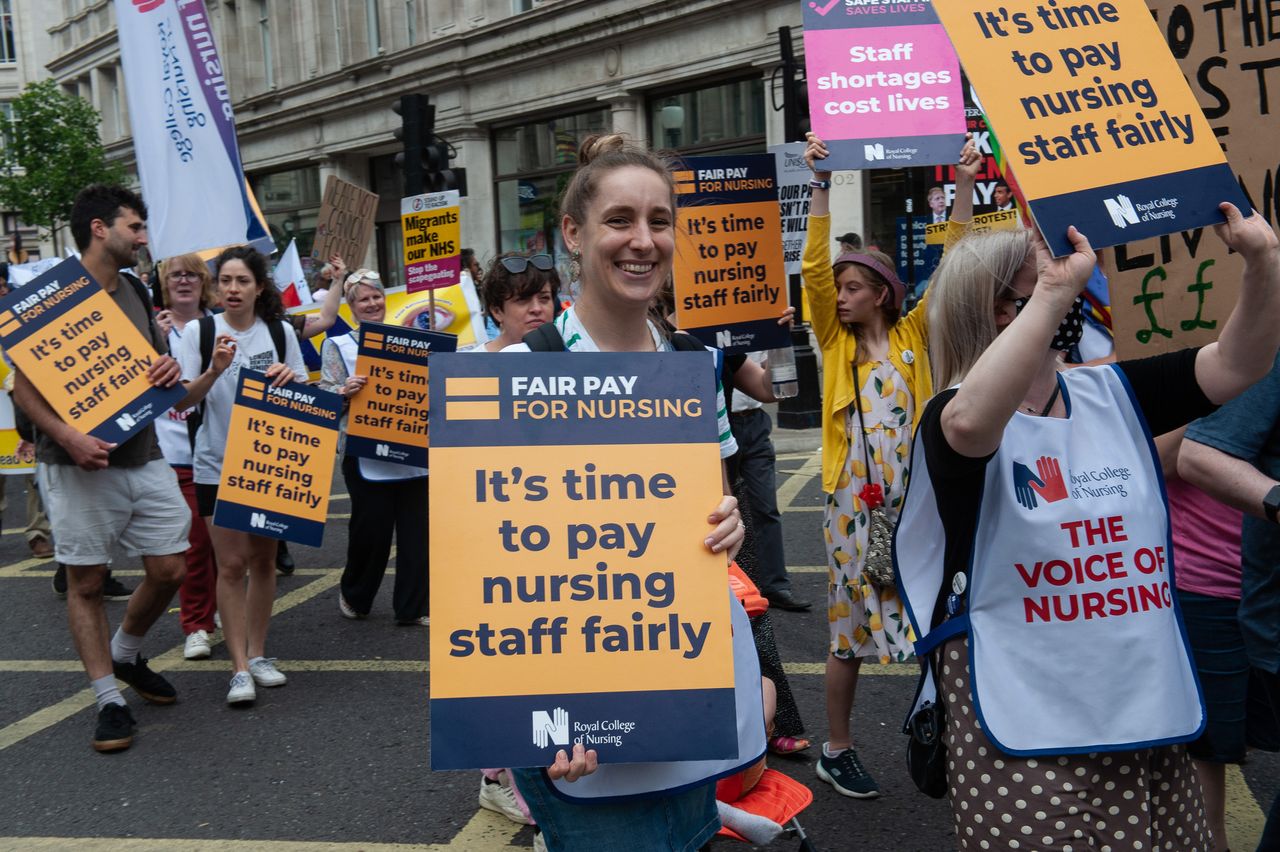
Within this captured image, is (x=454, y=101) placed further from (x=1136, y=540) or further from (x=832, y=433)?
(x=1136, y=540)

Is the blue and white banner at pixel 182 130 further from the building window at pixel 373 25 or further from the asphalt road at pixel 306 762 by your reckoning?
the building window at pixel 373 25

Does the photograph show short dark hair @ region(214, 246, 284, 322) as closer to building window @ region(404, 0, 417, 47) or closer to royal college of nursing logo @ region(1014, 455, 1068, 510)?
royal college of nursing logo @ region(1014, 455, 1068, 510)

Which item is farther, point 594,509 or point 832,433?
point 832,433

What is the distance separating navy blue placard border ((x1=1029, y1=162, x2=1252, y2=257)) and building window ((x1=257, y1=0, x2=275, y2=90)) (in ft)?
108

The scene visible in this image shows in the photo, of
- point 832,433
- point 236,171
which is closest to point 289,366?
point 236,171

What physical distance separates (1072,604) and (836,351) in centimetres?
218

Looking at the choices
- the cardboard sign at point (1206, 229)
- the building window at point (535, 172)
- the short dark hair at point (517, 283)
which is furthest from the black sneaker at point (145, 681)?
the building window at point (535, 172)

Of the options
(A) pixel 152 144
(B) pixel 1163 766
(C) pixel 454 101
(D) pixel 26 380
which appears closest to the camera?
(B) pixel 1163 766

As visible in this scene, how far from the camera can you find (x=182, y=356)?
17.6ft

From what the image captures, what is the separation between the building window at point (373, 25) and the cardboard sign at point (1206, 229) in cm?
2695

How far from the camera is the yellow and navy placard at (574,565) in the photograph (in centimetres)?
193

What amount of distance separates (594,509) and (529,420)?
20cm

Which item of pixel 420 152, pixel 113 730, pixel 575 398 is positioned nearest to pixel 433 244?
pixel 420 152

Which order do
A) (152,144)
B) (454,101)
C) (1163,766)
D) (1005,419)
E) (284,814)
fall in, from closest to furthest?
(1005,419) → (1163,766) → (284,814) → (152,144) → (454,101)
